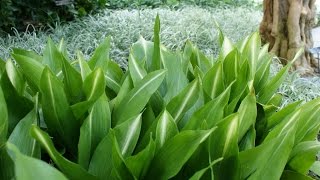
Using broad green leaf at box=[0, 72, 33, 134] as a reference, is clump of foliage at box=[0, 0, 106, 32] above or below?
below

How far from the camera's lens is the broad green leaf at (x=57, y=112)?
3.89 ft

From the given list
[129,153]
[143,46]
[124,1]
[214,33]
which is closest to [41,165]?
[129,153]

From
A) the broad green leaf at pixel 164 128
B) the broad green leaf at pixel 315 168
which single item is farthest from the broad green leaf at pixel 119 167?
the broad green leaf at pixel 315 168

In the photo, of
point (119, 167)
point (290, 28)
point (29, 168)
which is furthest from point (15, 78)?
point (290, 28)

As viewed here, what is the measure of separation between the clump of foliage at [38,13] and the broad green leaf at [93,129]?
419 cm

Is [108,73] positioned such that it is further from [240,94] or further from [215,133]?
[215,133]

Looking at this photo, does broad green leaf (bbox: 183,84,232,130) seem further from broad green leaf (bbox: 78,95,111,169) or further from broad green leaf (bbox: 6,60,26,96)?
broad green leaf (bbox: 6,60,26,96)

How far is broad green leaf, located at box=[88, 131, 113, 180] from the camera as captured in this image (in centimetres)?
109

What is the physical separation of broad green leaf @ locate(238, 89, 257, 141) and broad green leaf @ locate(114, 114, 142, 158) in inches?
12.5

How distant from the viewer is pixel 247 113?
1.27 metres

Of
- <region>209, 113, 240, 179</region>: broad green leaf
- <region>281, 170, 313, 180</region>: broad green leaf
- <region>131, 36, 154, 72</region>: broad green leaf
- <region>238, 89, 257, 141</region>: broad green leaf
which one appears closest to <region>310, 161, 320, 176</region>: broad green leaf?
<region>281, 170, 313, 180</region>: broad green leaf

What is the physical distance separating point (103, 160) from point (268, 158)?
0.40 meters

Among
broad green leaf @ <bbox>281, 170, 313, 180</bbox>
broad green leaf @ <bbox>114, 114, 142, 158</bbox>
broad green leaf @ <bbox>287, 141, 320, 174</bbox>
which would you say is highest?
broad green leaf @ <bbox>114, 114, 142, 158</bbox>

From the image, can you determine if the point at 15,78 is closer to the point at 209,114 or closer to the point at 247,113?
the point at 209,114
